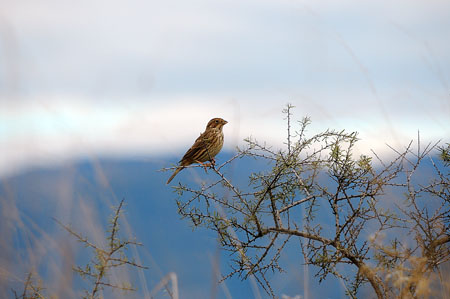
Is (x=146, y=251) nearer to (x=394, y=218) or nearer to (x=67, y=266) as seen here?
(x=67, y=266)

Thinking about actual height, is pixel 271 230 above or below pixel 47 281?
above

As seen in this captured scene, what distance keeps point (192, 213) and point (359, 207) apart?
4.40ft

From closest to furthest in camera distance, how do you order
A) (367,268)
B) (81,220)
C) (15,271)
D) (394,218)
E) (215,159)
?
(367,268), (394,218), (15,271), (81,220), (215,159)

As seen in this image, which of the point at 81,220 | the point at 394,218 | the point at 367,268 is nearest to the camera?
the point at 367,268

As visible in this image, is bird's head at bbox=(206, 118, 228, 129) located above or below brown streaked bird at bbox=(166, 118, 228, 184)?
above

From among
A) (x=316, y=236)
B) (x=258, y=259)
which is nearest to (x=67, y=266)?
(x=258, y=259)

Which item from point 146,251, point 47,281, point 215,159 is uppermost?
point 215,159

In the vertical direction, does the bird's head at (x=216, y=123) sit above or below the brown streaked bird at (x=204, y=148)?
above

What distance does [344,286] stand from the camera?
570cm

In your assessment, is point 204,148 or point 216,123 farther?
point 216,123

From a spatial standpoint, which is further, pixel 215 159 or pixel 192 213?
pixel 215 159

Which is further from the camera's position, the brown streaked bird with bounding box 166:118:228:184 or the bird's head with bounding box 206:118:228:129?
the bird's head with bounding box 206:118:228:129

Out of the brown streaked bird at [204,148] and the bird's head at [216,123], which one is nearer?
the brown streaked bird at [204,148]

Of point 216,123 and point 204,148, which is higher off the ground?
point 216,123
